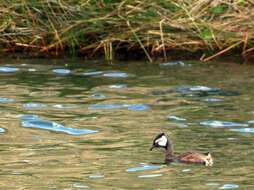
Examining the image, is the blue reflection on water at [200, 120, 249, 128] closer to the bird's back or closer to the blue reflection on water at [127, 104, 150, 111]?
the blue reflection on water at [127, 104, 150, 111]

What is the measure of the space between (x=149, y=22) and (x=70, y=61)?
1.10 m

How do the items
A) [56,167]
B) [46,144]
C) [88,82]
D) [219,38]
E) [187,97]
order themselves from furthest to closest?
1. [219,38]
2. [88,82]
3. [187,97]
4. [46,144]
5. [56,167]

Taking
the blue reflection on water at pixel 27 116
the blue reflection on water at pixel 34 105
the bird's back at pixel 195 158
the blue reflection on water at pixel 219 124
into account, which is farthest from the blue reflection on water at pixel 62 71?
the bird's back at pixel 195 158

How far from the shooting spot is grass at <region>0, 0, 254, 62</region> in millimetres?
13234

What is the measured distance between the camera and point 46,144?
9.24m

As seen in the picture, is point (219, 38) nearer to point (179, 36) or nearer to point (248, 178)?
point (179, 36)

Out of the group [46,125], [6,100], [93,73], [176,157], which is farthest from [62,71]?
[176,157]

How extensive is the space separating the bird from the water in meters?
0.06

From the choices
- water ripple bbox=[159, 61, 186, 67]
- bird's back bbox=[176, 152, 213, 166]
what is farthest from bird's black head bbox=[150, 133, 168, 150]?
water ripple bbox=[159, 61, 186, 67]

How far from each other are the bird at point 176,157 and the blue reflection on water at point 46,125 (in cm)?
107

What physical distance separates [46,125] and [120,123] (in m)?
0.69

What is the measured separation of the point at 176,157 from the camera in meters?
8.48

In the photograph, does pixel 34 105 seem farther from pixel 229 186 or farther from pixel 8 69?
pixel 229 186

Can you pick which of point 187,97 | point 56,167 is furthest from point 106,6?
point 56,167
